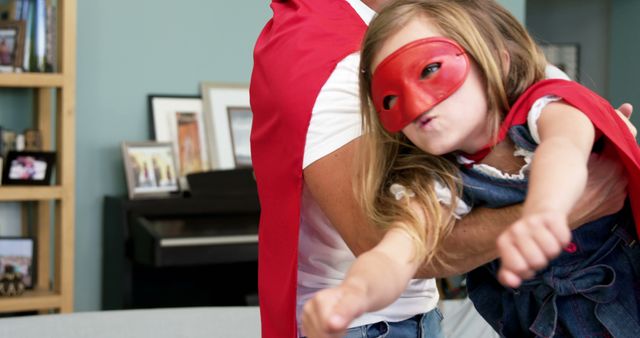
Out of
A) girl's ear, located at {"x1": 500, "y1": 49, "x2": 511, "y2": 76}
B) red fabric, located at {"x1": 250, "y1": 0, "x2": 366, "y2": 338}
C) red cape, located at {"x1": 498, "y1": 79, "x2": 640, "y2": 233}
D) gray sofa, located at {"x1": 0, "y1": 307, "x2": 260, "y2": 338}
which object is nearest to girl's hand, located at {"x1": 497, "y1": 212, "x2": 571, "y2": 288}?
red cape, located at {"x1": 498, "y1": 79, "x2": 640, "y2": 233}

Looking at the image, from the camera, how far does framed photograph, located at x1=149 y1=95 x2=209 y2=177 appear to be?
431cm

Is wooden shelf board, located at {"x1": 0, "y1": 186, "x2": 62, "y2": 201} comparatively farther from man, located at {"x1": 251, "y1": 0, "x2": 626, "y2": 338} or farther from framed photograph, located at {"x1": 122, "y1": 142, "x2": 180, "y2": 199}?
man, located at {"x1": 251, "y1": 0, "x2": 626, "y2": 338}

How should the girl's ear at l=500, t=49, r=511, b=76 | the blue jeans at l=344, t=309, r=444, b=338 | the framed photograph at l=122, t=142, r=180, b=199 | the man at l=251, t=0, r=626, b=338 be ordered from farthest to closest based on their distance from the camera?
the framed photograph at l=122, t=142, r=180, b=199, the blue jeans at l=344, t=309, r=444, b=338, the man at l=251, t=0, r=626, b=338, the girl's ear at l=500, t=49, r=511, b=76

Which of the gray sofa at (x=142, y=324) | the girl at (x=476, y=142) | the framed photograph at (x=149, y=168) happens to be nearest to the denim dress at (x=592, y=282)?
the girl at (x=476, y=142)

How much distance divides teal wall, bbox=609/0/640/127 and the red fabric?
5.87 metres

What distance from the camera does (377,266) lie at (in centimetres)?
98

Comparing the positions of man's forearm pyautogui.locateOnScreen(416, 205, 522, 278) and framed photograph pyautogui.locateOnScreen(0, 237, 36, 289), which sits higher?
man's forearm pyautogui.locateOnScreen(416, 205, 522, 278)

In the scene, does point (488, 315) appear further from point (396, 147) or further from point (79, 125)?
point (79, 125)

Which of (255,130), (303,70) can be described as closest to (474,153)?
(303,70)

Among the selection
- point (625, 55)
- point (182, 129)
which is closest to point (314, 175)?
point (182, 129)

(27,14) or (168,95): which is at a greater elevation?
(27,14)

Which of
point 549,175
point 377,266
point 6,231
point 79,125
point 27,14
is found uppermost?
point 549,175

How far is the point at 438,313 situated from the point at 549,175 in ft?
2.68

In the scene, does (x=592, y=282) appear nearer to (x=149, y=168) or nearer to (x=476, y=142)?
(x=476, y=142)
